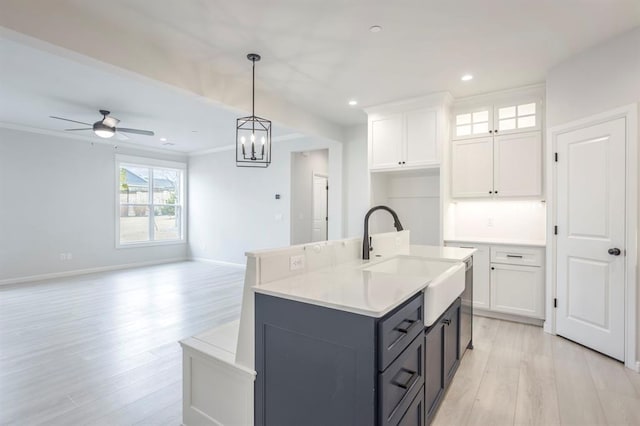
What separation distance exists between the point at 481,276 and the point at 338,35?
3074 mm

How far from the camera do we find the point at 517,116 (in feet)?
12.8

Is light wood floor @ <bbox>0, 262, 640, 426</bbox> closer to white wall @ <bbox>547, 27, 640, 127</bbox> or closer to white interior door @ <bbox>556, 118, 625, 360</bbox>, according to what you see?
white interior door @ <bbox>556, 118, 625, 360</bbox>

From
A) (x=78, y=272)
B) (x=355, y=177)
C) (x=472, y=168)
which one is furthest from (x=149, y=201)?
(x=472, y=168)

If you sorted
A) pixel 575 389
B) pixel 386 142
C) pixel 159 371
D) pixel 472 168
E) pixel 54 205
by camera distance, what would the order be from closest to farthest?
pixel 575 389 → pixel 159 371 → pixel 472 168 → pixel 386 142 → pixel 54 205

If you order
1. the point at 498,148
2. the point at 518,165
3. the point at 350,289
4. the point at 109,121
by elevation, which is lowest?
the point at 350,289

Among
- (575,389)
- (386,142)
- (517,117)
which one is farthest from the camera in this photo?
(386,142)

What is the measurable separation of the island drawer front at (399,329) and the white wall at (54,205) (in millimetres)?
7045

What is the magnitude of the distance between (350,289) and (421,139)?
3245mm

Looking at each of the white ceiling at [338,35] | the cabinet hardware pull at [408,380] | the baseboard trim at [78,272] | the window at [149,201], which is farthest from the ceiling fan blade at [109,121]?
the cabinet hardware pull at [408,380]

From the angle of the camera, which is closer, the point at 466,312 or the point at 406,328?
the point at 406,328

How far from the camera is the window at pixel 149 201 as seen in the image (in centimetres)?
710

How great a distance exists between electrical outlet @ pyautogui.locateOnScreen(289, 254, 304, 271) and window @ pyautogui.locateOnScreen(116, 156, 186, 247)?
6594mm

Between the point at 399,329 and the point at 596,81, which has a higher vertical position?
the point at 596,81

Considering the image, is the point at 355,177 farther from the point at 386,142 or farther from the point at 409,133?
the point at 409,133
